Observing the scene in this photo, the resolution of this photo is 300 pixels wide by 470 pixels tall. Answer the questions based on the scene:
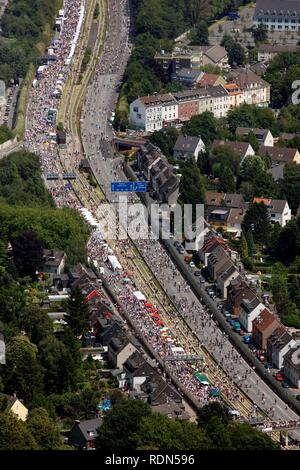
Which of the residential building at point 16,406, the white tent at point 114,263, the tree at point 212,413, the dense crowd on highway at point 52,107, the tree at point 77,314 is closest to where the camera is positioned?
the tree at point 212,413

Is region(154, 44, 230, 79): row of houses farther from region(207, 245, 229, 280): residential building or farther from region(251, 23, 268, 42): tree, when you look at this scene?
region(207, 245, 229, 280): residential building

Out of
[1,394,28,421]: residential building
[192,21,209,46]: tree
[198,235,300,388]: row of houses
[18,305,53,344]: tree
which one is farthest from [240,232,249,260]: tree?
[192,21,209,46]: tree

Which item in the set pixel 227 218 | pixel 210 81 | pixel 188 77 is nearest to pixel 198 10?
pixel 188 77

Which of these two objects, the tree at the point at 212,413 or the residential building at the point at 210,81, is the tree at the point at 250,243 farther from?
the residential building at the point at 210,81

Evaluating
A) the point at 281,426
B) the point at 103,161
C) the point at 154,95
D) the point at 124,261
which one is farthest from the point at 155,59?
the point at 281,426

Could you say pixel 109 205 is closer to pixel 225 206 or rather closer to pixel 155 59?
pixel 225 206

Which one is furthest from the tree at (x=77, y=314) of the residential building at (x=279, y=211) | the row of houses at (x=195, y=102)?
the row of houses at (x=195, y=102)
